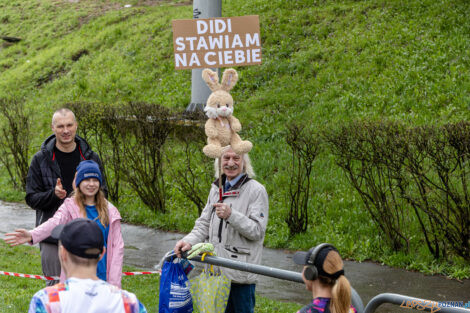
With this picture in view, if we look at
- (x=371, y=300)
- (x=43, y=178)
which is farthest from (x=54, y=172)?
(x=371, y=300)

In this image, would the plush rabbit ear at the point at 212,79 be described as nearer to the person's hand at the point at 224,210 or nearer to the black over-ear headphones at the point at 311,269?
the person's hand at the point at 224,210

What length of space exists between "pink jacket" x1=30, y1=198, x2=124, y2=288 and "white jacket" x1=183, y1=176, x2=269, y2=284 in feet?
1.67

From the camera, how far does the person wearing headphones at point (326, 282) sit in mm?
2771

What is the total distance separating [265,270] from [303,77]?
1118cm

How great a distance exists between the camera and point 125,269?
790 cm

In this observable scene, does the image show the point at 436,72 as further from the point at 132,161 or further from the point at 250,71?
the point at 132,161

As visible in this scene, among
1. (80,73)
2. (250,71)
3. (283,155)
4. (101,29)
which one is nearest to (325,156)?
(283,155)

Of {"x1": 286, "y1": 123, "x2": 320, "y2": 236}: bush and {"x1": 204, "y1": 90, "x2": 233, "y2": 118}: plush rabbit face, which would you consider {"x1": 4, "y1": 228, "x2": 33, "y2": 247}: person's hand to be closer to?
{"x1": 204, "y1": 90, "x2": 233, "y2": 118}: plush rabbit face

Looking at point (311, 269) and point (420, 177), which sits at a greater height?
point (420, 177)

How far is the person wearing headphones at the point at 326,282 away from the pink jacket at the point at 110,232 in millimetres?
1942

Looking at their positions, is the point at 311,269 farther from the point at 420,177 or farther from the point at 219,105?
the point at 420,177

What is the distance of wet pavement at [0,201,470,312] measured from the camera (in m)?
6.88

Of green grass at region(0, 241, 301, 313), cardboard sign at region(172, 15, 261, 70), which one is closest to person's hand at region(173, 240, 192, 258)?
green grass at region(0, 241, 301, 313)

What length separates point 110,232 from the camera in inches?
175
